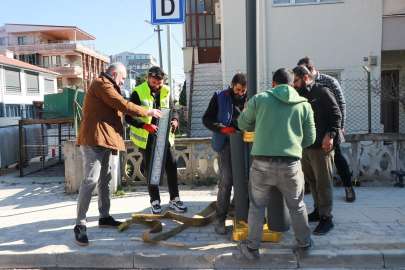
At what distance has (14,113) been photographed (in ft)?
101

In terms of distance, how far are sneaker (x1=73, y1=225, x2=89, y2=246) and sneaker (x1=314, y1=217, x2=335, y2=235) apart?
262 cm

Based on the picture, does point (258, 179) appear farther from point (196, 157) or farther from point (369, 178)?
point (369, 178)

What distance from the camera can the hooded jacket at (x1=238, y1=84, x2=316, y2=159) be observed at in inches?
119

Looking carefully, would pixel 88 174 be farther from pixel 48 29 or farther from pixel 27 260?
pixel 48 29

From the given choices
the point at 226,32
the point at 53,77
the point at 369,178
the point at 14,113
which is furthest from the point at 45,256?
the point at 53,77

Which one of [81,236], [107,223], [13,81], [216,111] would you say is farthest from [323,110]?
[13,81]

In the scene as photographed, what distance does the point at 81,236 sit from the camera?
145 inches

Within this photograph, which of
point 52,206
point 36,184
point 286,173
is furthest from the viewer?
point 36,184

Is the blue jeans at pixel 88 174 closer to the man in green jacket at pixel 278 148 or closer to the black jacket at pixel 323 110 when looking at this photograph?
the man in green jacket at pixel 278 148

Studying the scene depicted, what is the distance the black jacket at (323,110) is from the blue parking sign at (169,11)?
2.32 m

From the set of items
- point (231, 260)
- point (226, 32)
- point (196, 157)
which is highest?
point (226, 32)

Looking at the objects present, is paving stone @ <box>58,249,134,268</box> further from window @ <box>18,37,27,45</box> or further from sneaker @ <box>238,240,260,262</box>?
window @ <box>18,37,27,45</box>

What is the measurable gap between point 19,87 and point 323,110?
33.3m

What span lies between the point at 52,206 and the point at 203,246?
9.57 ft
